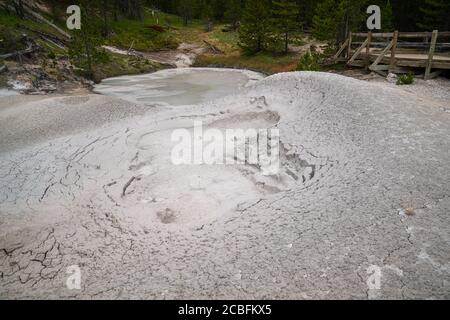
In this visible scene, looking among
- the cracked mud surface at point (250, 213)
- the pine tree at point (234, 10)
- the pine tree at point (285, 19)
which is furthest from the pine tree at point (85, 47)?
the pine tree at point (234, 10)

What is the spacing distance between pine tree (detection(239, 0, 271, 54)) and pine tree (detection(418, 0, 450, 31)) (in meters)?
12.7

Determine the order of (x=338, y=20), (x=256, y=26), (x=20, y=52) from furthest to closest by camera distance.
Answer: (x=256, y=26)
(x=338, y=20)
(x=20, y=52)

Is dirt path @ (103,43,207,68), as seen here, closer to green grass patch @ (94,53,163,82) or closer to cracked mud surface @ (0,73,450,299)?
green grass patch @ (94,53,163,82)

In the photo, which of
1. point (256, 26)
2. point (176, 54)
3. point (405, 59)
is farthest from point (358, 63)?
point (176, 54)

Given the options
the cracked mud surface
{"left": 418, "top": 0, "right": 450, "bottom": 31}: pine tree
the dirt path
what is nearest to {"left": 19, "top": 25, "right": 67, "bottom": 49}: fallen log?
the dirt path

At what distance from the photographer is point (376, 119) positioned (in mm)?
7852

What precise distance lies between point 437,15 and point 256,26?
14883mm

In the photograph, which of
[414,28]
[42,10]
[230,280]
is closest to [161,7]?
[42,10]

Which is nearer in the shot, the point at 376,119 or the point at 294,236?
the point at 294,236

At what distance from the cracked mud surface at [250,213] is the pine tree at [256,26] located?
21510 millimetres

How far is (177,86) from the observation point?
21.3 meters

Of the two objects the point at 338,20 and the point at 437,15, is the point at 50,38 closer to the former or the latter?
the point at 338,20
